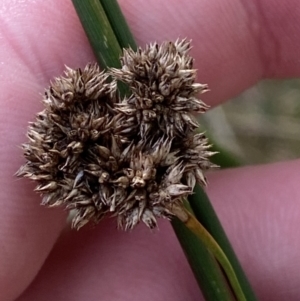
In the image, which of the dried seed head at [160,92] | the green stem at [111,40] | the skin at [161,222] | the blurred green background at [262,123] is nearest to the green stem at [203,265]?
the green stem at [111,40]

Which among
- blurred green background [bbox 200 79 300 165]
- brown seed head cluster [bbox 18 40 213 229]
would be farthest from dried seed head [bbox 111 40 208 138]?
blurred green background [bbox 200 79 300 165]

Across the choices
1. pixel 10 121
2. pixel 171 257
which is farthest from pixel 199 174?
pixel 171 257

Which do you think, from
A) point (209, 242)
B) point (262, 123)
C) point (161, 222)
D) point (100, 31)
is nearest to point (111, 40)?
point (100, 31)

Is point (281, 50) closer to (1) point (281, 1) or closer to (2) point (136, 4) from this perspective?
(1) point (281, 1)

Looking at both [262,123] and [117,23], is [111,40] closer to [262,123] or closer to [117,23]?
[117,23]

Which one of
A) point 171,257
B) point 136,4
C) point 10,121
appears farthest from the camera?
point 171,257

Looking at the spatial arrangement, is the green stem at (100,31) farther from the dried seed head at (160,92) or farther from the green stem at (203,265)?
the green stem at (203,265)
